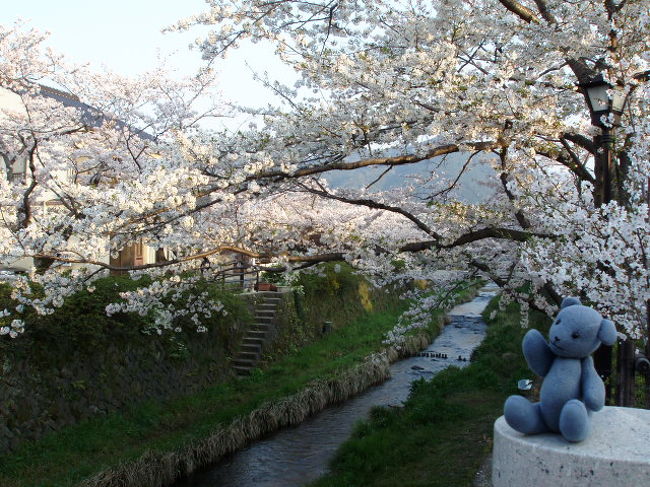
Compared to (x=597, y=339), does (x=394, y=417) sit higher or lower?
lower

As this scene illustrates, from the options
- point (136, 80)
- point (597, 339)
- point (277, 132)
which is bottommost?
point (597, 339)

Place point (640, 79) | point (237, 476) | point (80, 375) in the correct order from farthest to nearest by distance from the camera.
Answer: point (80, 375) < point (237, 476) < point (640, 79)

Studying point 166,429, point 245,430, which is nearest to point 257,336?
point 245,430

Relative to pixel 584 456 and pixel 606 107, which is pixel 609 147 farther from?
pixel 584 456

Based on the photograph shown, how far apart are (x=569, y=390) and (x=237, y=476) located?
257 inches

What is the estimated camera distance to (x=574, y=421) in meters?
4.21

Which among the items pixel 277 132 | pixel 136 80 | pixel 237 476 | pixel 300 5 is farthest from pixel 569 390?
pixel 136 80

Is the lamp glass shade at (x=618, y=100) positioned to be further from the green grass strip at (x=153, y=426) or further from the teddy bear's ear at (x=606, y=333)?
the green grass strip at (x=153, y=426)

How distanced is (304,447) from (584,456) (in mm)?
7154

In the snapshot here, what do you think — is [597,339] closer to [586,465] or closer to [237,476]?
[586,465]

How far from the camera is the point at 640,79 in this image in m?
6.60

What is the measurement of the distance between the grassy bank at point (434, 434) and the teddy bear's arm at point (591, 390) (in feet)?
9.25

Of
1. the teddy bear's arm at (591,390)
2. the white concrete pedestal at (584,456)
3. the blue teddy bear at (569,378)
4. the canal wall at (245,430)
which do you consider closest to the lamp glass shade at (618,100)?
the blue teddy bear at (569,378)

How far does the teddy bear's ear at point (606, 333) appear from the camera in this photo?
14.4 feet
